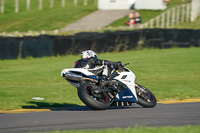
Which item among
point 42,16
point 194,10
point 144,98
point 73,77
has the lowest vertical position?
point 42,16

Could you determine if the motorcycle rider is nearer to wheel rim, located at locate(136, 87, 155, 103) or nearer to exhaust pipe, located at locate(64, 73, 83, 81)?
exhaust pipe, located at locate(64, 73, 83, 81)

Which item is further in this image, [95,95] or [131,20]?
[131,20]

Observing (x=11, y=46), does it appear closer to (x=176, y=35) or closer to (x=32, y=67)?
(x=32, y=67)

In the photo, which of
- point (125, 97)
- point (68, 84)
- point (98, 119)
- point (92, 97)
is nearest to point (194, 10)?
point (68, 84)

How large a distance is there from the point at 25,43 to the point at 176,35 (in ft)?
26.7

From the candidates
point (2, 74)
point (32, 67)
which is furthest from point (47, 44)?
point (2, 74)

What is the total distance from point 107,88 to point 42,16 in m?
34.9

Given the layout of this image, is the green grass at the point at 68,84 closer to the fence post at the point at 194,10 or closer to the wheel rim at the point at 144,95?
the wheel rim at the point at 144,95

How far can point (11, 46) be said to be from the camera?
1953 cm

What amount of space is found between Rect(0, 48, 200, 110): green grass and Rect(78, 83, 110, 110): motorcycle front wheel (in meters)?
2.29

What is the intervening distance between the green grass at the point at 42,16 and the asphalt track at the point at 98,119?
28459 millimetres

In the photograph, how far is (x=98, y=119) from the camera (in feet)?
23.2

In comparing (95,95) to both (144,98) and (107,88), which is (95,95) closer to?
(107,88)

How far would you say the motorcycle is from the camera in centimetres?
779
